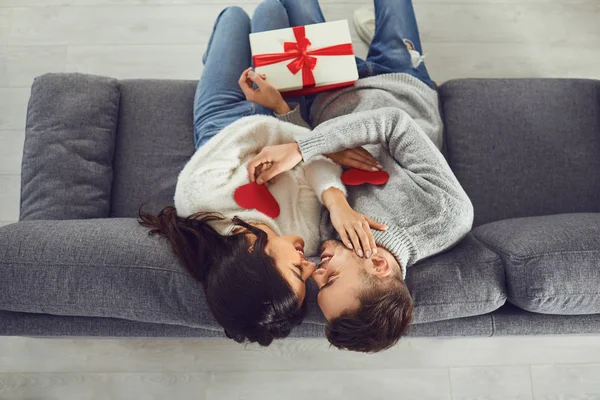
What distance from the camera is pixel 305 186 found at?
129 cm

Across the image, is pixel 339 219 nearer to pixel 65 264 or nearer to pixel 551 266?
pixel 551 266

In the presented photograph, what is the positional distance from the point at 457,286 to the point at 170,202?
2.73 ft

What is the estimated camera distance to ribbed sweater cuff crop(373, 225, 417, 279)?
1104mm

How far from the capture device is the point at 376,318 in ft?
3.29

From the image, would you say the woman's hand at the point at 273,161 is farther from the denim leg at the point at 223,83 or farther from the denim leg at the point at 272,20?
the denim leg at the point at 272,20

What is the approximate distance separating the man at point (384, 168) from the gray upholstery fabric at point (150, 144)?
0.27 m

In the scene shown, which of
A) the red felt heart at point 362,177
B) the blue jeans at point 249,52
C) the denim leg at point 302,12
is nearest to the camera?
the red felt heart at point 362,177

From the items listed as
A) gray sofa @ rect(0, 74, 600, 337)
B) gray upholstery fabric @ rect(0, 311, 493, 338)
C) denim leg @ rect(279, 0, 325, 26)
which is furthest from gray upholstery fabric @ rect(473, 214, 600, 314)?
denim leg @ rect(279, 0, 325, 26)

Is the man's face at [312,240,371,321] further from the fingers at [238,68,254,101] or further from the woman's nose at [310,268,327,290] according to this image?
the fingers at [238,68,254,101]

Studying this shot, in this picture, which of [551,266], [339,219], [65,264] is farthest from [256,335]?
[551,266]

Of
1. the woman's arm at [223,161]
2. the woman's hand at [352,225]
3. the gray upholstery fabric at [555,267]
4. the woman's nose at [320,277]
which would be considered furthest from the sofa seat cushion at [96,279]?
the gray upholstery fabric at [555,267]

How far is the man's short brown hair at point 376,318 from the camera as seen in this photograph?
1005 millimetres

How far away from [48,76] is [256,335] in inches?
38.0

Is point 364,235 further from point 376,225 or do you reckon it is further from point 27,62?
point 27,62
